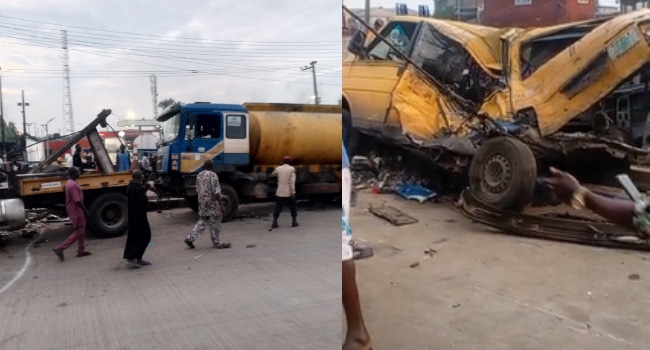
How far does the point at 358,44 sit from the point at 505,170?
41cm

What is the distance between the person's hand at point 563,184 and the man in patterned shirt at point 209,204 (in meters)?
3.31

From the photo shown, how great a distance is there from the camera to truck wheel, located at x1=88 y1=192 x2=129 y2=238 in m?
5.36

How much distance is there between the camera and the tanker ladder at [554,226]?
1024 mm

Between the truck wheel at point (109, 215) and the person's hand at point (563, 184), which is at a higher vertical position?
the person's hand at point (563, 184)

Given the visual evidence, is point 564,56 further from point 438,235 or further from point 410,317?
point 410,317

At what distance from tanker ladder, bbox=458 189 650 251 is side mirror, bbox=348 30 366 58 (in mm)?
379

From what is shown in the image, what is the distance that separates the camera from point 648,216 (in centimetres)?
100

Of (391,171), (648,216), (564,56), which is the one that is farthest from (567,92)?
(391,171)

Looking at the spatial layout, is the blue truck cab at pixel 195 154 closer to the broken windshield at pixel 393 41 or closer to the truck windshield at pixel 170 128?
the truck windshield at pixel 170 128

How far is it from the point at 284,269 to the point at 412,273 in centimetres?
198

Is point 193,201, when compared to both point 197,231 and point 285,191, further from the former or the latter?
point 285,191

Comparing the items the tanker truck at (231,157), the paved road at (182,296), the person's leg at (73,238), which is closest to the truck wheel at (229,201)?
the tanker truck at (231,157)

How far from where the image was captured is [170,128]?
291 centimetres

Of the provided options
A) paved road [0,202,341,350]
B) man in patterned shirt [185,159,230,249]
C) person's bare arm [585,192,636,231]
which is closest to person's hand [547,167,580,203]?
person's bare arm [585,192,636,231]
